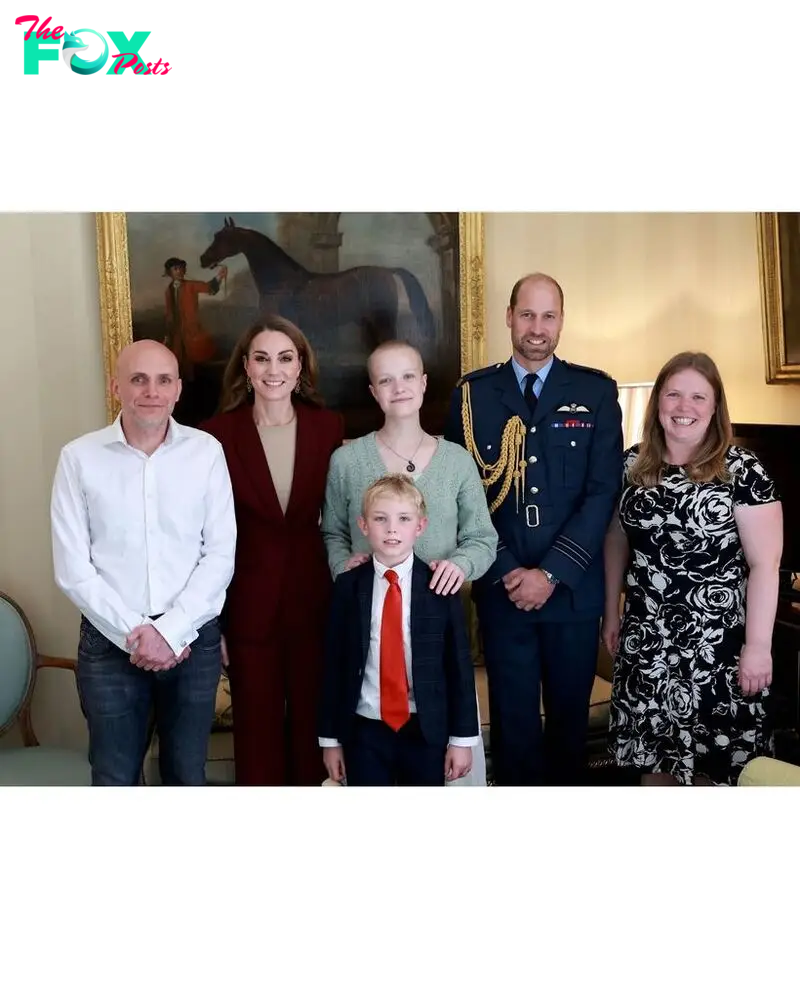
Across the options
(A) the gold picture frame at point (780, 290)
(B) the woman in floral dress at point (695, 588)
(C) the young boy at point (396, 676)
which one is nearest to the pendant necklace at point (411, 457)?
(C) the young boy at point (396, 676)

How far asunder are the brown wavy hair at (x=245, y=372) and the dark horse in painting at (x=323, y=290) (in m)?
1.15

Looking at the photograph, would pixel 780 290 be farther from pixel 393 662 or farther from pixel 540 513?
pixel 393 662

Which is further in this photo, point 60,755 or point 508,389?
point 60,755

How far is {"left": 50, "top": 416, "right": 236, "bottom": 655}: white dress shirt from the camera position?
116 inches

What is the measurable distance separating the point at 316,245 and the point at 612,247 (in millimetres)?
1353

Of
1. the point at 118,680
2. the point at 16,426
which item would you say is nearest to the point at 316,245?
the point at 16,426

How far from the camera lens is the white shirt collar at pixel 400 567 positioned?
2926mm

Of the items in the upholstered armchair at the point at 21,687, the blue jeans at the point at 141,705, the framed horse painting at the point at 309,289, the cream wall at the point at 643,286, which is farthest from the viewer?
the cream wall at the point at 643,286

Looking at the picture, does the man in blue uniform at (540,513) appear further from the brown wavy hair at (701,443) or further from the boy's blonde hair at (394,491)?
the boy's blonde hair at (394,491)

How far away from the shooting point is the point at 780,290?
416 cm

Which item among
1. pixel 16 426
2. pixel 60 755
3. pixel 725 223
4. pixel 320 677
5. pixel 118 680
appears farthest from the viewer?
pixel 725 223

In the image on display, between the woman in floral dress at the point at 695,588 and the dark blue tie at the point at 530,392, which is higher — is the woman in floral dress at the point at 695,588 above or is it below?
below
